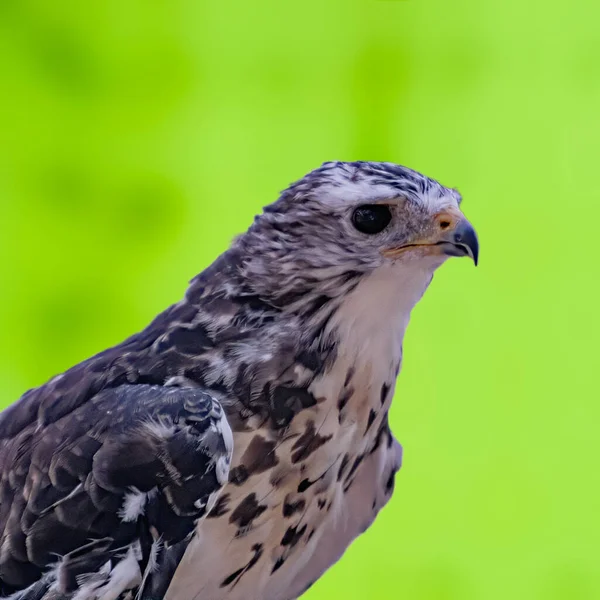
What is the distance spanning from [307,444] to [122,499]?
270 millimetres

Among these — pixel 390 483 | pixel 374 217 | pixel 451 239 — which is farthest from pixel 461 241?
pixel 390 483

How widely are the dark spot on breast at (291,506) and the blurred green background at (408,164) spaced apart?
24.0 inches

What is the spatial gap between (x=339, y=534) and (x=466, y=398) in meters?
0.55

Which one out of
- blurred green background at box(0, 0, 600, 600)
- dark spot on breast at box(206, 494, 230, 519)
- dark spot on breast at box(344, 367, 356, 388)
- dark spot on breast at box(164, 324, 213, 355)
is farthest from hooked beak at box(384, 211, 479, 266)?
blurred green background at box(0, 0, 600, 600)

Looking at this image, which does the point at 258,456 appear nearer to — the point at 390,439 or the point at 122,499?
the point at 122,499

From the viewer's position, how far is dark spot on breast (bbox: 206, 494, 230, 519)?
1.10 metres

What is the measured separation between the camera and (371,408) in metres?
1.20

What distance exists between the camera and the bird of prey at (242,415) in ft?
3.29

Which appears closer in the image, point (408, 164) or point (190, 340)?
point (190, 340)

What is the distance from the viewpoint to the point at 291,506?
1.14 metres

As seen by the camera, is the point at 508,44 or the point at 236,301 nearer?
the point at 236,301

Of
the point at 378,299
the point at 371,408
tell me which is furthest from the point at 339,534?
the point at 378,299

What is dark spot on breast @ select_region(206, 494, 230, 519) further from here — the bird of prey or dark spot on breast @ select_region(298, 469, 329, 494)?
dark spot on breast @ select_region(298, 469, 329, 494)

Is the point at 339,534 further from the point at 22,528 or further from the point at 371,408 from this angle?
the point at 22,528
